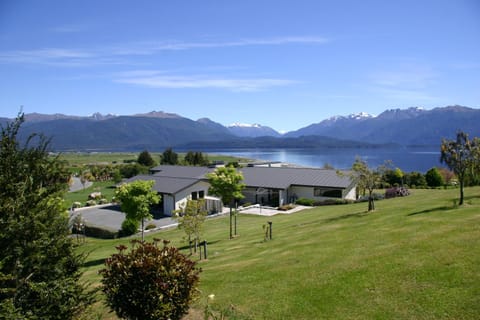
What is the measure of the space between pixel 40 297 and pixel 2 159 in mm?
3395

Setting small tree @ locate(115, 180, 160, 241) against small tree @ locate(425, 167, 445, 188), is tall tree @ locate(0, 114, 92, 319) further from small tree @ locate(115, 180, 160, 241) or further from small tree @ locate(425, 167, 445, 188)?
small tree @ locate(425, 167, 445, 188)

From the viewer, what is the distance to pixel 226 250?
1873 cm

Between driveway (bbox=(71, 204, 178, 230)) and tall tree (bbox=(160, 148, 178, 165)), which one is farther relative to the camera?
tall tree (bbox=(160, 148, 178, 165))

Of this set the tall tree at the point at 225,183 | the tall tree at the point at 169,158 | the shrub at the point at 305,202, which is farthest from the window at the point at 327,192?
the tall tree at the point at 169,158

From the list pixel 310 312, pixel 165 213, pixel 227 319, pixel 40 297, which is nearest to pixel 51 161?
pixel 40 297

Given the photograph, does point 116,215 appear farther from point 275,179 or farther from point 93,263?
point 275,179

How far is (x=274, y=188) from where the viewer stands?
40.8 m

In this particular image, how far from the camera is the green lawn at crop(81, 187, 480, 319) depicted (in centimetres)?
886

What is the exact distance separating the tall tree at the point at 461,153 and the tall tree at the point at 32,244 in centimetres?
1899

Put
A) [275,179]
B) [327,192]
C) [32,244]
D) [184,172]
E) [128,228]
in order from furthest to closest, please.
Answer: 1. [184,172]
2. [275,179]
3. [327,192]
4. [128,228]
5. [32,244]

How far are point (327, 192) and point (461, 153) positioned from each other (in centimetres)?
2092

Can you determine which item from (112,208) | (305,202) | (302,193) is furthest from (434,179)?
(112,208)

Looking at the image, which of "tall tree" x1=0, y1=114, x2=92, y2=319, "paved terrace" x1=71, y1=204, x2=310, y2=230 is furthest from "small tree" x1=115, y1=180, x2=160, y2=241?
"tall tree" x1=0, y1=114, x2=92, y2=319

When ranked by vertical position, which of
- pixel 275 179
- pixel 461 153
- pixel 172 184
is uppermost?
pixel 461 153
